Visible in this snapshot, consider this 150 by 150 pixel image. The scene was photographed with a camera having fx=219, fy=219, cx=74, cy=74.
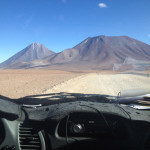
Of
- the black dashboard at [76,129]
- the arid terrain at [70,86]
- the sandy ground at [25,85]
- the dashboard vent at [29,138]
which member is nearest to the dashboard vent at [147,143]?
the black dashboard at [76,129]

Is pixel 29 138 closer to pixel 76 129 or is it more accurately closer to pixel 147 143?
pixel 76 129

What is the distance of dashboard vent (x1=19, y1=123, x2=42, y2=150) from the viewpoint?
2.79 metres

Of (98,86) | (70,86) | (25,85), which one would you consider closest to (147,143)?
(98,86)

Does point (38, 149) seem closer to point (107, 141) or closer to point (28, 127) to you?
point (28, 127)

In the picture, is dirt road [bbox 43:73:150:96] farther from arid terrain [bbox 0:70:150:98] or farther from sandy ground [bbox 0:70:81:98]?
sandy ground [bbox 0:70:81:98]

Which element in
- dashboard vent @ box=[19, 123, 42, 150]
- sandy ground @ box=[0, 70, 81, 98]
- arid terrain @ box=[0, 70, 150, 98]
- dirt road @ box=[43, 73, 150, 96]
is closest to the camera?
dashboard vent @ box=[19, 123, 42, 150]

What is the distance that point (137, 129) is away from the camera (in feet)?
9.75

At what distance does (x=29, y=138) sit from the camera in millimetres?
2836

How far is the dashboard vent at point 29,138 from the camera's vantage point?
2.79 m

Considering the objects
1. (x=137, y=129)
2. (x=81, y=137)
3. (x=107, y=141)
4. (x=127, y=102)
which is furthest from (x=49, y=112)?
(x=127, y=102)

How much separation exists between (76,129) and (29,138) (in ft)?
2.12

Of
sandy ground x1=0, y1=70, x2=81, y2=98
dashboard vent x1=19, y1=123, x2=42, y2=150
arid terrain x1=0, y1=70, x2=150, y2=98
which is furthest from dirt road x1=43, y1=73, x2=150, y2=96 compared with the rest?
dashboard vent x1=19, y1=123, x2=42, y2=150

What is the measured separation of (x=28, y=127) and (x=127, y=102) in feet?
7.24

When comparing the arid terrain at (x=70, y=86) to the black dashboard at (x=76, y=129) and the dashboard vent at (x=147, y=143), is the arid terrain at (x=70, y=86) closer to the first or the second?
the black dashboard at (x=76, y=129)
